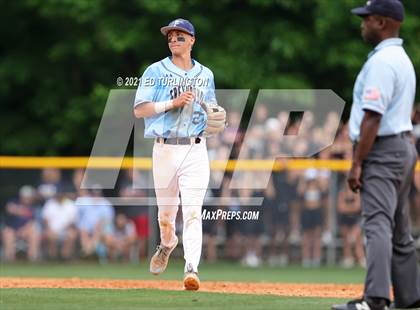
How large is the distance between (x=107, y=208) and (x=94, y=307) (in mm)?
9481

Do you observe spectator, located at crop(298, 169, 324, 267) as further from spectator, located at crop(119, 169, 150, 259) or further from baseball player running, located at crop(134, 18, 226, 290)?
baseball player running, located at crop(134, 18, 226, 290)

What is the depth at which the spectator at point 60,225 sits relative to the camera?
18.0 meters

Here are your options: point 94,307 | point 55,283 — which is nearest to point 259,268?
point 55,283

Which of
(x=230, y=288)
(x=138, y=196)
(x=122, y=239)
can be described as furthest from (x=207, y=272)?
(x=230, y=288)

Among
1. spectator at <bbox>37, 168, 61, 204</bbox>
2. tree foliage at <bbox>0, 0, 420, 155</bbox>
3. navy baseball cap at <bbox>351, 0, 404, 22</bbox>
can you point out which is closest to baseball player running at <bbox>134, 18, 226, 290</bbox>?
navy baseball cap at <bbox>351, 0, 404, 22</bbox>

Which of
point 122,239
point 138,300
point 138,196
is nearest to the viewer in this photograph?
point 138,300

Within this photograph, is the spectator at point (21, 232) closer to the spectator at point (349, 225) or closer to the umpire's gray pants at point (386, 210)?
the spectator at point (349, 225)

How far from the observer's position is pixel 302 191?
18.4m

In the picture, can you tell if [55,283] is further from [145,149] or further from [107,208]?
[145,149]

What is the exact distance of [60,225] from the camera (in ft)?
59.1

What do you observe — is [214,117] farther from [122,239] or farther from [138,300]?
[122,239]

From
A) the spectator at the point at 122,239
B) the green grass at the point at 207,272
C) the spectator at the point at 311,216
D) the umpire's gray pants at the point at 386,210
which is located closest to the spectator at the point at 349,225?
the spectator at the point at 311,216

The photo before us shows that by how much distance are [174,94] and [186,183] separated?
873mm

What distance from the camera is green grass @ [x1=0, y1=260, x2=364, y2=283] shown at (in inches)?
606
